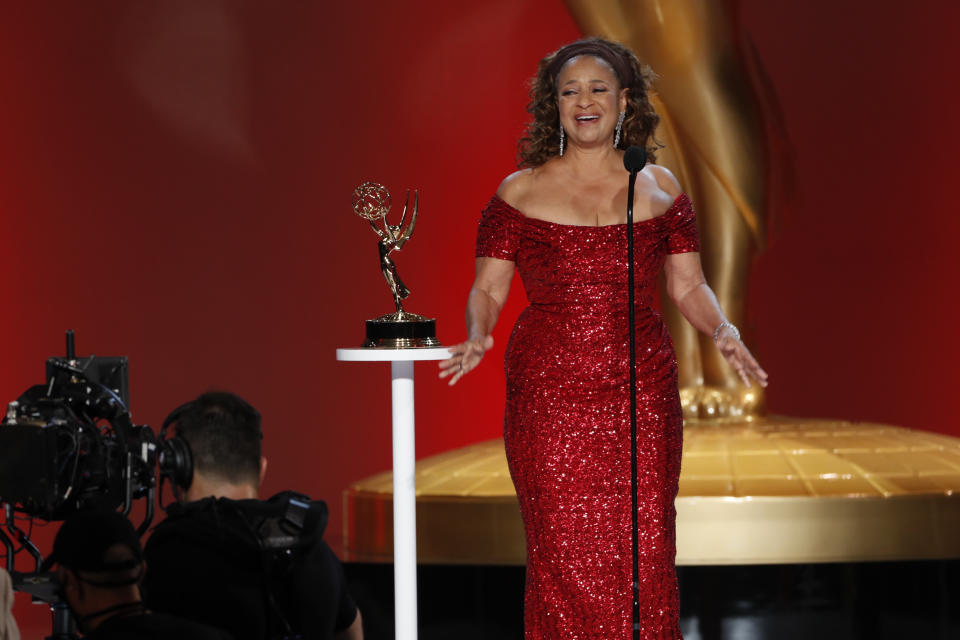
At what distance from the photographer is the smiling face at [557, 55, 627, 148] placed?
2502 mm

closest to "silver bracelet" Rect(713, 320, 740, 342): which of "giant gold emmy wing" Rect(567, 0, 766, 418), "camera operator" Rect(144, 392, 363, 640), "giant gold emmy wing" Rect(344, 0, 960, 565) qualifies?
"camera operator" Rect(144, 392, 363, 640)

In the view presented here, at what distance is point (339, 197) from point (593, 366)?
10.8 ft

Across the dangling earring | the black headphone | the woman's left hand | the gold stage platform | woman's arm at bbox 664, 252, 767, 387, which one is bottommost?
the gold stage platform

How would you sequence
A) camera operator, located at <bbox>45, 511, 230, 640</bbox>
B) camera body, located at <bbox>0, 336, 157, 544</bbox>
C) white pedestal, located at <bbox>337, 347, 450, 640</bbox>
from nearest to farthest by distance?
camera operator, located at <bbox>45, 511, 230, 640</bbox> → camera body, located at <bbox>0, 336, 157, 544</bbox> → white pedestal, located at <bbox>337, 347, 450, 640</bbox>

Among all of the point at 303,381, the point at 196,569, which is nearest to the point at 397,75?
the point at 303,381

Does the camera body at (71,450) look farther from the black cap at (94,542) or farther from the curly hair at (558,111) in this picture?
the curly hair at (558,111)

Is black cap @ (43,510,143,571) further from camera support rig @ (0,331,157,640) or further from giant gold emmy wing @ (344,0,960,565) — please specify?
giant gold emmy wing @ (344,0,960,565)

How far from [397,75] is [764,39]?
1559mm

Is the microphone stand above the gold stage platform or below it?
above

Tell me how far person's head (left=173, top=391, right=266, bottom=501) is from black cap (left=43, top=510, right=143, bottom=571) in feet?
1.29

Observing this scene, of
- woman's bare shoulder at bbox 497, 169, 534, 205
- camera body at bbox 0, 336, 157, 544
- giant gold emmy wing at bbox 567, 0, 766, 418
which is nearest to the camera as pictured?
camera body at bbox 0, 336, 157, 544

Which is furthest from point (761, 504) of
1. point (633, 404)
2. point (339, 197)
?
point (339, 197)

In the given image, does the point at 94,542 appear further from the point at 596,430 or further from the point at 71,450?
the point at 596,430

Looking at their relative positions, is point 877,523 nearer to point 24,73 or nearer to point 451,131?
point 451,131
